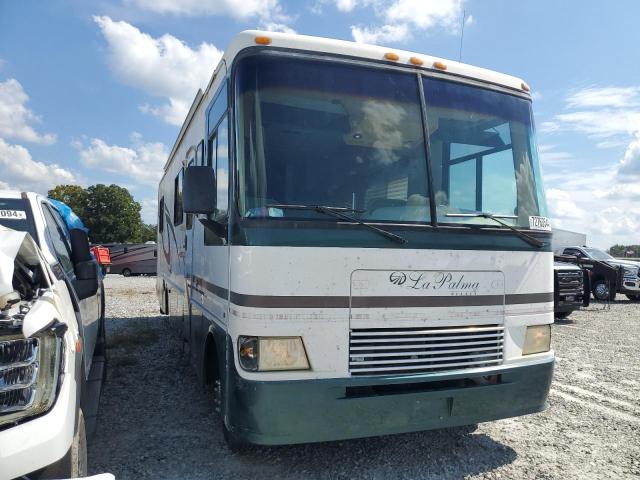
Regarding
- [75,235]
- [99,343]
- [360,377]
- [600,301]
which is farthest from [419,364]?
[600,301]

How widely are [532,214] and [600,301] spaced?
15951 mm

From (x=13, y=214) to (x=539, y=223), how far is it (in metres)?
4.17

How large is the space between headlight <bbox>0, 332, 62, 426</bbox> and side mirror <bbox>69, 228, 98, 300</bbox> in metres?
1.65

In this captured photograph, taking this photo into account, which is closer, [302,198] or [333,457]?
[302,198]

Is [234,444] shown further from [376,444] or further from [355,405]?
[376,444]

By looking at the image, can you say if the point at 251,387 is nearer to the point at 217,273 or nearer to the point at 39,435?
the point at 217,273

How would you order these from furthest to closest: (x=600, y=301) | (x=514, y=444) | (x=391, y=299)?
(x=600, y=301) → (x=514, y=444) → (x=391, y=299)

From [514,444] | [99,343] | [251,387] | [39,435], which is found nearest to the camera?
[39,435]

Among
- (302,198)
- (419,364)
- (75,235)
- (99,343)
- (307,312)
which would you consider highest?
(302,198)

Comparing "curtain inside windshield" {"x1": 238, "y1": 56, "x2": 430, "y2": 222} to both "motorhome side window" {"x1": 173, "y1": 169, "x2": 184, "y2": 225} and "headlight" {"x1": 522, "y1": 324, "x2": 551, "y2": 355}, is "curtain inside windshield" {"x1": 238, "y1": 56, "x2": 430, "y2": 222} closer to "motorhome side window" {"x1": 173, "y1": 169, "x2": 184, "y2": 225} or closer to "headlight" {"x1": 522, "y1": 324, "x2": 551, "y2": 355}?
"headlight" {"x1": 522, "y1": 324, "x2": 551, "y2": 355}

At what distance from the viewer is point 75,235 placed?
399 centimetres

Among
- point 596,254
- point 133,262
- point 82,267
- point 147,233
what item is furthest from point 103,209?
point 82,267

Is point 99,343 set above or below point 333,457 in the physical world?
above

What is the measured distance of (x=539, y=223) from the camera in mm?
3998
